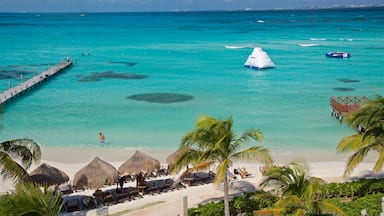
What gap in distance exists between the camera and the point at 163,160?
2358cm

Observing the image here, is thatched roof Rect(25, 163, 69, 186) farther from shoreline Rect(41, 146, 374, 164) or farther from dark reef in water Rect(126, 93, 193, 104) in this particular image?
dark reef in water Rect(126, 93, 193, 104)

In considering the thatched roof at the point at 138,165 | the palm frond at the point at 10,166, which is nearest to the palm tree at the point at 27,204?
the palm frond at the point at 10,166

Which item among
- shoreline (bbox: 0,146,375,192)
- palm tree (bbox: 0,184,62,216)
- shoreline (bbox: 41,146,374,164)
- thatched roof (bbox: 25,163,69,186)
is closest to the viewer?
palm tree (bbox: 0,184,62,216)

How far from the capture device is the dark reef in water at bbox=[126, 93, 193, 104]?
37.1 m

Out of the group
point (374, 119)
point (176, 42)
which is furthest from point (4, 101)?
point (176, 42)

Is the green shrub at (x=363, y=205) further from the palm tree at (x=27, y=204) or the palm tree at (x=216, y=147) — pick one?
the palm tree at (x=27, y=204)

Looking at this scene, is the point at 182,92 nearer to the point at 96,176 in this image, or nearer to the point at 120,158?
the point at 120,158

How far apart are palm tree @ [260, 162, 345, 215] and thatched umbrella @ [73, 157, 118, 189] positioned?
7696 mm

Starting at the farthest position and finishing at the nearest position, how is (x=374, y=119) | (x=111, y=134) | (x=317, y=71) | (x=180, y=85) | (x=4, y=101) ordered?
1. (x=317, y=71)
2. (x=180, y=85)
3. (x=4, y=101)
4. (x=111, y=134)
5. (x=374, y=119)

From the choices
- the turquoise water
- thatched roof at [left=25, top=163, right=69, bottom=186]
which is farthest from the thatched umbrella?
the turquoise water

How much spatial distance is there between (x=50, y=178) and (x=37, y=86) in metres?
30.8

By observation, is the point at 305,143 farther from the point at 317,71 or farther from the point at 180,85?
the point at 317,71

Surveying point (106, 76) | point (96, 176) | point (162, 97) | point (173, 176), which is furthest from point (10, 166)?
point (106, 76)

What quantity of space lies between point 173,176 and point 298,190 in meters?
9.60
